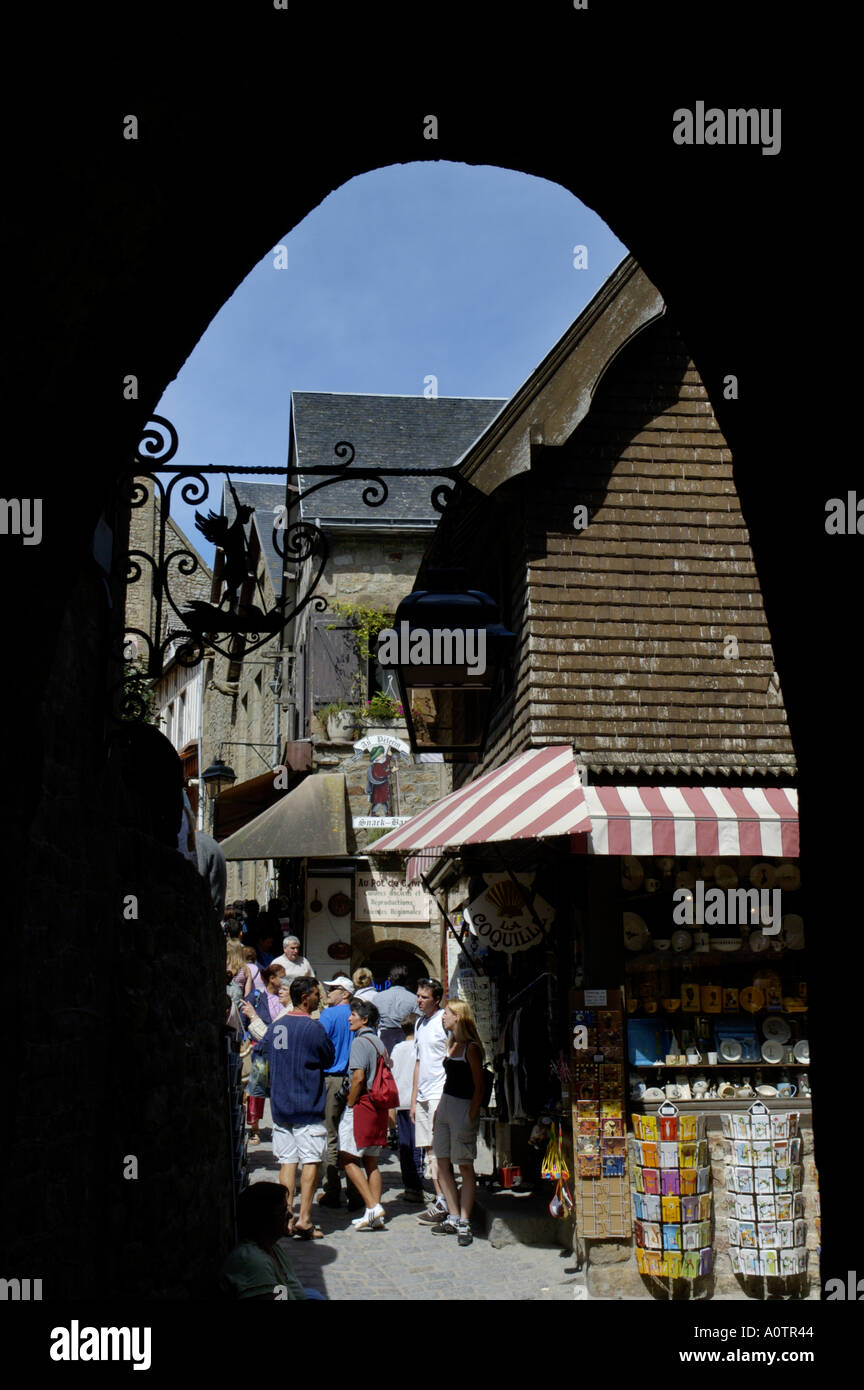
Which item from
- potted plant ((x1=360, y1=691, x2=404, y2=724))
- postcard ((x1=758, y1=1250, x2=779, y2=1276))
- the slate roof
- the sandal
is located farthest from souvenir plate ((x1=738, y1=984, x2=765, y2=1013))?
the slate roof

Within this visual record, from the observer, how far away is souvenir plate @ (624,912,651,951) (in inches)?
348

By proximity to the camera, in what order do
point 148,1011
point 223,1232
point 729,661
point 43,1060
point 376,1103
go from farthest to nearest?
point 729,661 → point 376,1103 → point 223,1232 → point 148,1011 → point 43,1060

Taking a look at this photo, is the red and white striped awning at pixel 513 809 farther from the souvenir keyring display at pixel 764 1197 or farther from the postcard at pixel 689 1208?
the postcard at pixel 689 1208

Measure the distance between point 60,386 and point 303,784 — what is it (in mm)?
13740

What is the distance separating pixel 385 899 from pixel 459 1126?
8005 mm

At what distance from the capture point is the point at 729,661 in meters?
9.92

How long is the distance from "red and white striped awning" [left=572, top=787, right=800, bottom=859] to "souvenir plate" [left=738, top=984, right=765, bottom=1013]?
1040 mm

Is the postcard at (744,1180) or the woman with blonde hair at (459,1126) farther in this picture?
the woman with blonde hair at (459,1126)

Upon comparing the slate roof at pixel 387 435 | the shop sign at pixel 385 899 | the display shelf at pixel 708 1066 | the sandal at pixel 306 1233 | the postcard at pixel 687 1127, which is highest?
the slate roof at pixel 387 435

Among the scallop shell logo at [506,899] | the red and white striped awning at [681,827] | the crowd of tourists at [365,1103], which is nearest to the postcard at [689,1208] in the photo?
the crowd of tourists at [365,1103]

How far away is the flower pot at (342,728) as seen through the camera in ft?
55.8

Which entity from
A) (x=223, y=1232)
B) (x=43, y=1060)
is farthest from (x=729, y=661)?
(x=43, y=1060)

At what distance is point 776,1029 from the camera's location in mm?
8852
